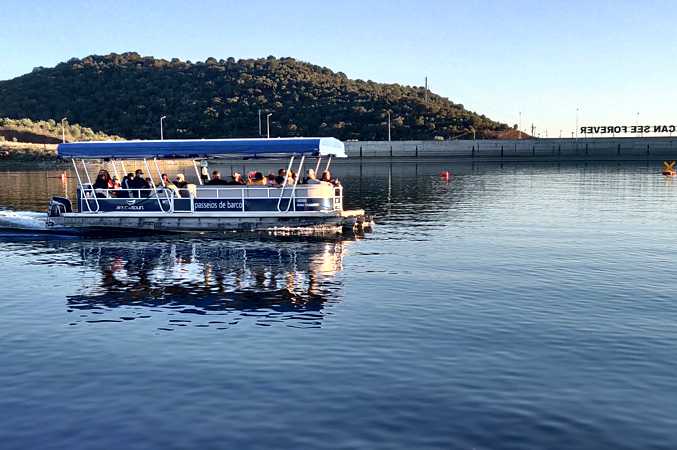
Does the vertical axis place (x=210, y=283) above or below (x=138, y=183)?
below

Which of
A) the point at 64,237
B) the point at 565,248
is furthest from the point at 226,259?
the point at 565,248

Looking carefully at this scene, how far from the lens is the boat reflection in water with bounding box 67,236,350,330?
16359 millimetres

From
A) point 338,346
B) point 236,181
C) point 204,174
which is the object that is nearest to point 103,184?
point 204,174

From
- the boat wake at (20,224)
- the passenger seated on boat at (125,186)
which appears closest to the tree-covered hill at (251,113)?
the boat wake at (20,224)

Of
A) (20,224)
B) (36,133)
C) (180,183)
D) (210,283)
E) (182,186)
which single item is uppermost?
(36,133)

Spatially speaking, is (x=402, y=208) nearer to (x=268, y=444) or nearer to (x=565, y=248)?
(x=565, y=248)

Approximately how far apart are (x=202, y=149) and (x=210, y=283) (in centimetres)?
1061

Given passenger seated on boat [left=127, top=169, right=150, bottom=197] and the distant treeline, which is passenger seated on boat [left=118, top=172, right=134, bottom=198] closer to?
passenger seated on boat [left=127, top=169, right=150, bottom=197]

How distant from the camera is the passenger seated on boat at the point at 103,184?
3056 centimetres

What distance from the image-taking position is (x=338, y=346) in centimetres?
1378

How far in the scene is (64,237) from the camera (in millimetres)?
30078

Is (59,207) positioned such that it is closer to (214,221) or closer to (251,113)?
(214,221)

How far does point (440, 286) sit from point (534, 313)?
3.65m

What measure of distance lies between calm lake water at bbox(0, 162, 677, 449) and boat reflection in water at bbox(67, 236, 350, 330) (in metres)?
0.10
